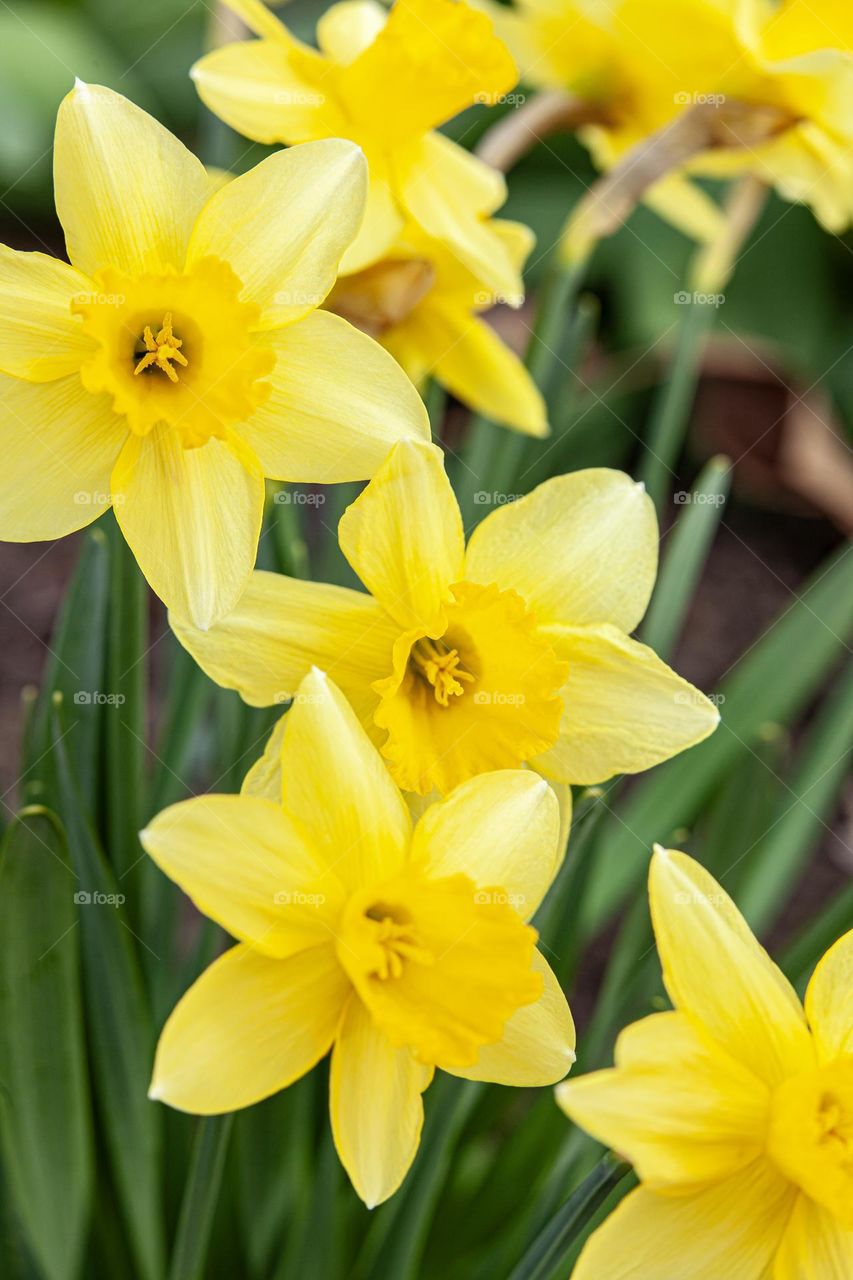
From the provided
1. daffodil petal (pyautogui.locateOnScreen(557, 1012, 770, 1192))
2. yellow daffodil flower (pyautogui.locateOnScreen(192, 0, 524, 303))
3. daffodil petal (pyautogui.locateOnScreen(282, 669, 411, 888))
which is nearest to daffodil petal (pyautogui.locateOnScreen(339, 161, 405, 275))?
yellow daffodil flower (pyautogui.locateOnScreen(192, 0, 524, 303))

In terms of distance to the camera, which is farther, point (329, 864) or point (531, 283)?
point (531, 283)

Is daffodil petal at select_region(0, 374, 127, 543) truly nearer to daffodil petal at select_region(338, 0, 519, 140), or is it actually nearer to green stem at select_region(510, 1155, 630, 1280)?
daffodil petal at select_region(338, 0, 519, 140)

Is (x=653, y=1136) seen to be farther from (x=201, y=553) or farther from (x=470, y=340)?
(x=470, y=340)

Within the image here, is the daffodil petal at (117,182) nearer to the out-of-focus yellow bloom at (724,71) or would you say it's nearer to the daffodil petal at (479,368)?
the daffodil petal at (479,368)

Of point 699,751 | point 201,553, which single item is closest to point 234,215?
point 201,553

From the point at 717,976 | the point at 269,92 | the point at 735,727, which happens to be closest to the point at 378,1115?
the point at 717,976

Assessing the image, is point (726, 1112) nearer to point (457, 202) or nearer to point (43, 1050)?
point (43, 1050)

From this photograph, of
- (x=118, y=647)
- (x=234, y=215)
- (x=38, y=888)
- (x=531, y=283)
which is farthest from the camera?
(x=531, y=283)
